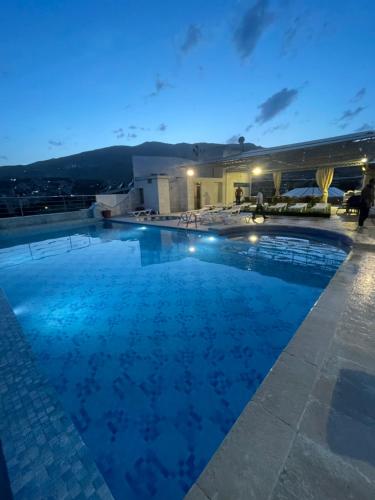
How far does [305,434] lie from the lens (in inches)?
55.6

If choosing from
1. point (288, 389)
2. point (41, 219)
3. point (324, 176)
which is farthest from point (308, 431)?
point (324, 176)

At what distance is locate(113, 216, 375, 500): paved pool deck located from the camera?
45.4 inches

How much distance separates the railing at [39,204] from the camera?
11.3m

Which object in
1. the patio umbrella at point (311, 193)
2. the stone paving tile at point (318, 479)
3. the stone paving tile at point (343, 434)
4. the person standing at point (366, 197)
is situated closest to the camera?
the stone paving tile at point (318, 479)

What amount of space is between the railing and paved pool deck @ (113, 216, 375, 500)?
13730 mm

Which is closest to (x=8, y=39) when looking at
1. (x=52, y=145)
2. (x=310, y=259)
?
(x=310, y=259)

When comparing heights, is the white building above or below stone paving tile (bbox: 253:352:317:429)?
above

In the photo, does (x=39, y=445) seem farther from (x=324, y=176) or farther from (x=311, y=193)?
(x=324, y=176)

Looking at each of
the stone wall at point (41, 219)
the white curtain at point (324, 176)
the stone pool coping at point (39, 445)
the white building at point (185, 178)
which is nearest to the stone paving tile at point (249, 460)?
the stone pool coping at point (39, 445)

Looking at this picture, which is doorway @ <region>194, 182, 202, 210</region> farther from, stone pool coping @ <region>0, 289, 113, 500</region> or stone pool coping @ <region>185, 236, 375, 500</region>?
stone pool coping @ <region>0, 289, 113, 500</region>

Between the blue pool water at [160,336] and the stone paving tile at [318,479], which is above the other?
the stone paving tile at [318,479]

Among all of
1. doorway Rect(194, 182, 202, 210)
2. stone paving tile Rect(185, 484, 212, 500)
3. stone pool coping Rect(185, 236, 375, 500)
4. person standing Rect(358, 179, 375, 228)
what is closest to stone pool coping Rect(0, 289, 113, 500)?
stone paving tile Rect(185, 484, 212, 500)

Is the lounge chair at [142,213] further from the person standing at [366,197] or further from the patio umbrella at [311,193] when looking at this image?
the person standing at [366,197]

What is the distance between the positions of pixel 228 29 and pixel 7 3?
10627 mm
